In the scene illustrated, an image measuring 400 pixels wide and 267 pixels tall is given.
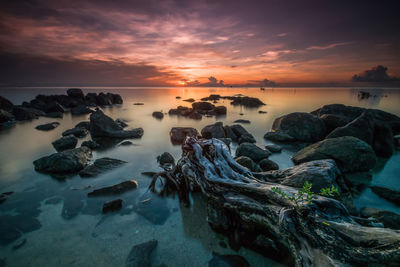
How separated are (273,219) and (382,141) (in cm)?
1145

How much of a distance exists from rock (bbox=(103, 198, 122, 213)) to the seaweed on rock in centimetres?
124

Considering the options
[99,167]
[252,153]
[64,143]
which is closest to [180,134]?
[252,153]

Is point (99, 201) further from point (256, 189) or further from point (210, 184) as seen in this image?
point (256, 189)

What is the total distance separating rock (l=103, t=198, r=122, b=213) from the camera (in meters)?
5.09

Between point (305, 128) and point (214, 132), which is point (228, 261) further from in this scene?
point (305, 128)

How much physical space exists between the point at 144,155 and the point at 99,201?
4373 millimetres

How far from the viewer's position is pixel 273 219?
3.25m

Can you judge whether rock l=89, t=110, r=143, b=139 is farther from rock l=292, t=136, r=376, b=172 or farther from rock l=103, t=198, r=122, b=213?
rock l=292, t=136, r=376, b=172

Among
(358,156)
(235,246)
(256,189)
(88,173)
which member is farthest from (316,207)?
(88,173)

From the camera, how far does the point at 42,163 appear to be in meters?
7.60

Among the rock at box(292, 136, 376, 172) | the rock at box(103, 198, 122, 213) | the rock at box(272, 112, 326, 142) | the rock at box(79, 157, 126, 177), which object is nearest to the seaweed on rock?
the rock at box(103, 198, 122, 213)

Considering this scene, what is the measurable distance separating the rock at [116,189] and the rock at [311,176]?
15.5 ft

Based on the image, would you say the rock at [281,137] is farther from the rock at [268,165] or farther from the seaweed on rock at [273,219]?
the seaweed on rock at [273,219]

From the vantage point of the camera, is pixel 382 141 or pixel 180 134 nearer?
pixel 382 141
